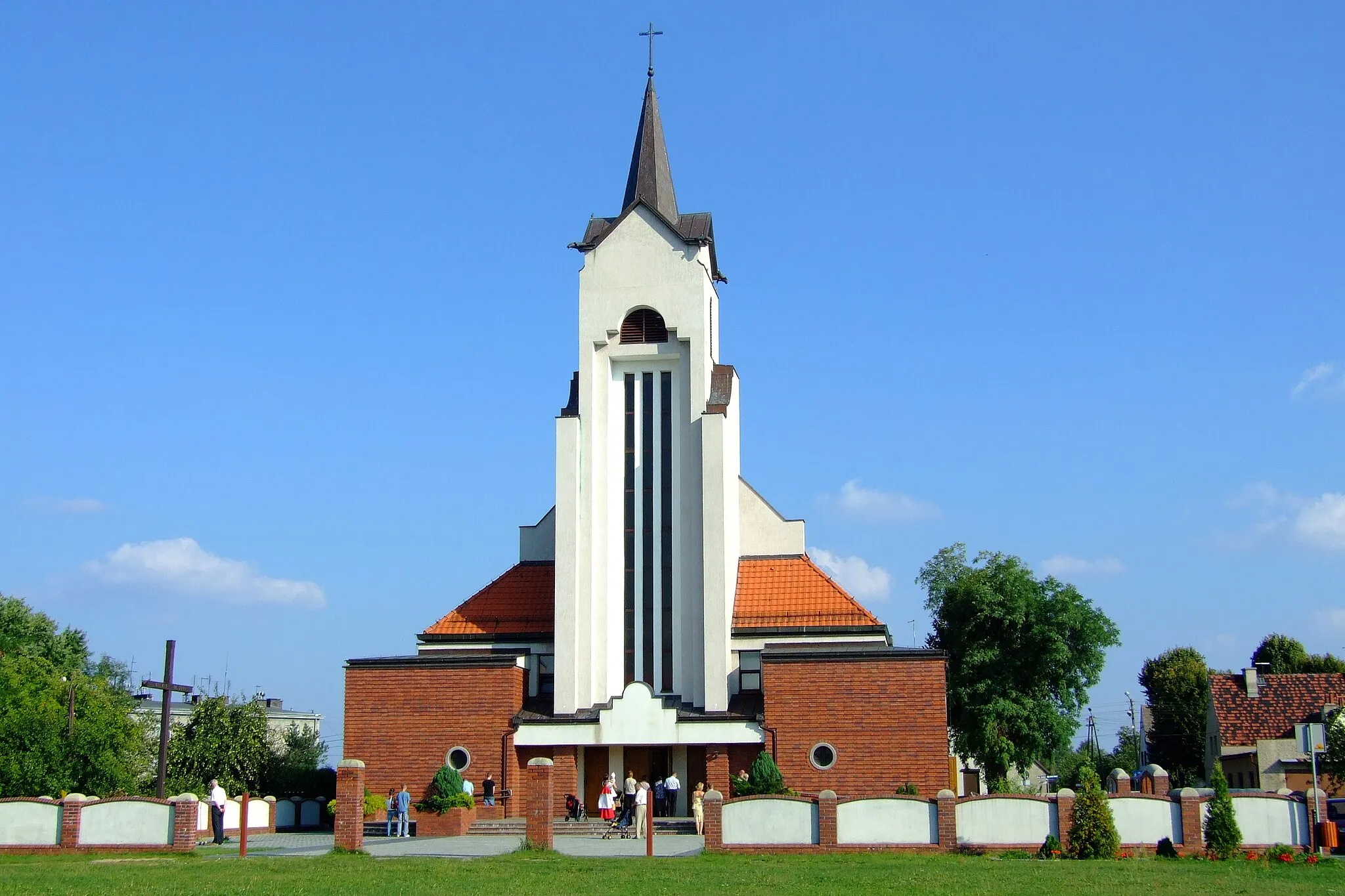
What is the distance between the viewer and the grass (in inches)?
730

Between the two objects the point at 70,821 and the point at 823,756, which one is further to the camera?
the point at 823,756

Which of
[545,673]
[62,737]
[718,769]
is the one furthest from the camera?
[62,737]

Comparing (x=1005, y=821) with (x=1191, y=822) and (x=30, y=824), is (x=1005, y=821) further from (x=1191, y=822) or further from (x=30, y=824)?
(x=30, y=824)

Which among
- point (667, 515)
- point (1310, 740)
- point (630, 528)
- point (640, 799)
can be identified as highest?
point (667, 515)

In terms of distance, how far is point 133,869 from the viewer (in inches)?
876

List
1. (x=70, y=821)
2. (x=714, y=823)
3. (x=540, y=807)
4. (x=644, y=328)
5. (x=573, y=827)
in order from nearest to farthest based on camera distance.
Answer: (x=540, y=807), (x=714, y=823), (x=70, y=821), (x=573, y=827), (x=644, y=328)

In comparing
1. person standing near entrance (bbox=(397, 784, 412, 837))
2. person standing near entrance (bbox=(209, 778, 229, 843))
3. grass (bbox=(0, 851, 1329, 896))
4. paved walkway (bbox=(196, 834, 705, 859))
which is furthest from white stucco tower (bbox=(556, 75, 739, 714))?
grass (bbox=(0, 851, 1329, 896))

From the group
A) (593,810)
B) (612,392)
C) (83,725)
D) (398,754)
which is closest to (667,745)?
(593,810)

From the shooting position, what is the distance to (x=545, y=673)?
129 feet

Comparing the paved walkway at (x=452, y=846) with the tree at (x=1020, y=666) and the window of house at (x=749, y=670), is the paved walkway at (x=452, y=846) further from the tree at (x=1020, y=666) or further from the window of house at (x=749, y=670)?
the tree at (x=1020, y=666)

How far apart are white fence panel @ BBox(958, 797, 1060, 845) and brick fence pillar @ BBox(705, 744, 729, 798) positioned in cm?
1031

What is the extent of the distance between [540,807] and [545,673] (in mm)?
14010

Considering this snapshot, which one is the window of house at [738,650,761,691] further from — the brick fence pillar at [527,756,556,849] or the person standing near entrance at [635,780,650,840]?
the brick fence pillar at [527,756,556,849]

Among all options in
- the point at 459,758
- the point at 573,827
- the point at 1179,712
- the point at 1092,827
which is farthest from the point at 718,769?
the point at 1179,712
